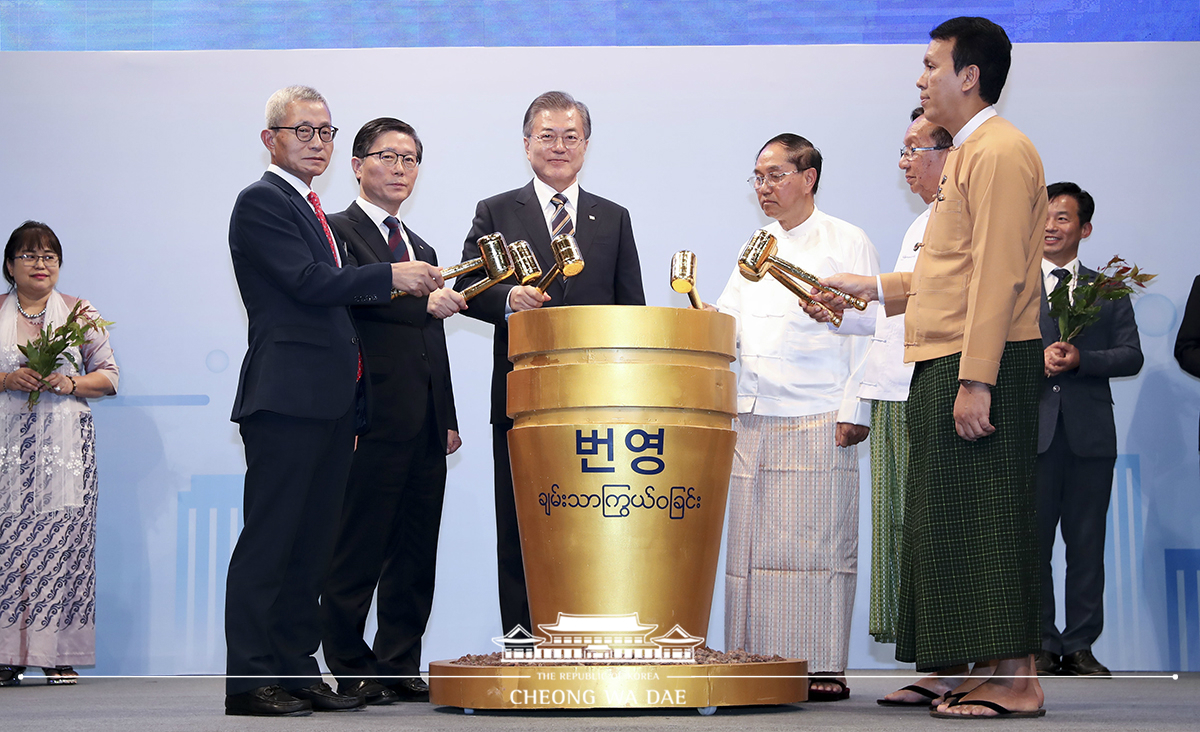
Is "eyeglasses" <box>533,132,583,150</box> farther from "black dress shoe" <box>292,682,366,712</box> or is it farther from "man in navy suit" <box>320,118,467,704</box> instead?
"black dress shoe" <box>292,682,366,712</box>

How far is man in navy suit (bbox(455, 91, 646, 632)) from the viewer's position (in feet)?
10.9

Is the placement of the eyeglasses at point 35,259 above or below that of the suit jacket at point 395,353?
above

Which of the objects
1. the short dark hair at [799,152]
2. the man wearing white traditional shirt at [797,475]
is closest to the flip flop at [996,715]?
the man wearing white traditional shirt at [797,475]

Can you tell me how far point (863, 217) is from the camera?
4.69 metres

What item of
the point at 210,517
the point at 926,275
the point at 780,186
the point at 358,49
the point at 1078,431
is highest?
the point at 358,49

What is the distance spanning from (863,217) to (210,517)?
114 inches

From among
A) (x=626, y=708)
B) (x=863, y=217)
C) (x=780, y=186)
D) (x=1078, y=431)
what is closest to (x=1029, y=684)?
(x=626, y=708)

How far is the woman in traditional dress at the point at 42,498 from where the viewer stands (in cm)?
408

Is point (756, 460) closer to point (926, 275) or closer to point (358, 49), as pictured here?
point (926, 275)

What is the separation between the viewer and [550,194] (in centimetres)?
345

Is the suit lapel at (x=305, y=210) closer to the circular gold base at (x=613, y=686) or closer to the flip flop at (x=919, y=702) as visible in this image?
the circular gold base at (x=613, y=686)

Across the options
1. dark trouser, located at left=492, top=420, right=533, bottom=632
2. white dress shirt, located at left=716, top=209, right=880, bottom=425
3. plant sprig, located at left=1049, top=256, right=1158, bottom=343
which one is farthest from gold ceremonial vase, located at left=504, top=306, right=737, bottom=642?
plant sprig, located at left=1049, top=256, right=1158, bottom=343

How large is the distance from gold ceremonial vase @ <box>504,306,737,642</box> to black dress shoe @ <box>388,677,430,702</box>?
2.72ft

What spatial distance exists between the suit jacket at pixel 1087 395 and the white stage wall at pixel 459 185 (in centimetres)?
36
